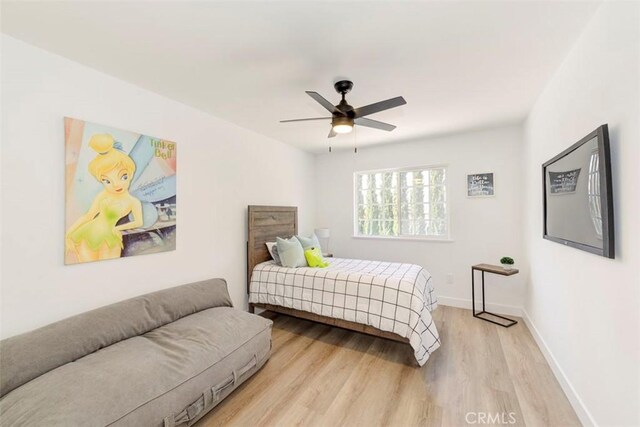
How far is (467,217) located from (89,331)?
13.8 ft

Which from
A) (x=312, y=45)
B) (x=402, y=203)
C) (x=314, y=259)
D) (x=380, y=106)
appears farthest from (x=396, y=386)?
(x=402, y=203)

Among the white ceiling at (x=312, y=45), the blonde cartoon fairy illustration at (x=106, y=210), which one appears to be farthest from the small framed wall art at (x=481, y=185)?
the blonde cartoon fairy illustration at (x=106, y=210)

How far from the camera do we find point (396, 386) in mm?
2096

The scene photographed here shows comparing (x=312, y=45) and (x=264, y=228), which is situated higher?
(x=312, y=45)

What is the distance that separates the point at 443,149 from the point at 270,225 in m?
2.77

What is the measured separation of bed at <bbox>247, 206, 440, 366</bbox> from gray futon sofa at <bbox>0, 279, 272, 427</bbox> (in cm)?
68

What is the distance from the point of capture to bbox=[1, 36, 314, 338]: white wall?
66.0 inches

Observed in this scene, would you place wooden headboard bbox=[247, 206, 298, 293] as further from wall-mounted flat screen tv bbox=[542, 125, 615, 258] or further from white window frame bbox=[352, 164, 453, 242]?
wall-mounted flat screen tv bbox=[542, 125, 615, 258]

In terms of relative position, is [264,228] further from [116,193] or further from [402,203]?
[402,203]

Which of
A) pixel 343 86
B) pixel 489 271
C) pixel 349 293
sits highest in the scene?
Answer: pixel 343 86

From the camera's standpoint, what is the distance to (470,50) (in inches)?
71.7

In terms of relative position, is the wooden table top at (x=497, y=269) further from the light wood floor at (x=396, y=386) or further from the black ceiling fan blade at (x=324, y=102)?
Answer: the black ceiling fan blade at (x=324, y=102)

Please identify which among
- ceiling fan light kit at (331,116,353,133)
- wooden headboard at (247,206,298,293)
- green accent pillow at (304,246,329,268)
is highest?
ceiling fan light kit at (331,116,353,133)

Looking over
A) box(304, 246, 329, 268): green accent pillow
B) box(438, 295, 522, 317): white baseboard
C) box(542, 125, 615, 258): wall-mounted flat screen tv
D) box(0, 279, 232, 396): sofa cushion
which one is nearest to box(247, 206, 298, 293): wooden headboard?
box(304, 246, 329, 268): green accent pillow
